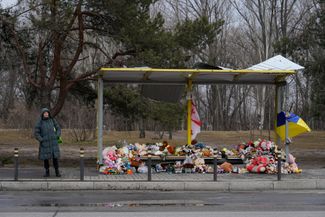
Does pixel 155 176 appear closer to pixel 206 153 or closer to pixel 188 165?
pixel 188 165

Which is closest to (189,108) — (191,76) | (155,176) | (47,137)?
(191,76)

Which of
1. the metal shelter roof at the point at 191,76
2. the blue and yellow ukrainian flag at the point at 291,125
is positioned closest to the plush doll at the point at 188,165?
the metal shelter roof at the point at 191,76

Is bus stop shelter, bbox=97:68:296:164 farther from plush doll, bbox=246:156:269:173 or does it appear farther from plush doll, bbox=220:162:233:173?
plush doll, bbox=246:156:269:173

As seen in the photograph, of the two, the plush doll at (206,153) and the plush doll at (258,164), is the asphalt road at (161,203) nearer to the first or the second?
the plush doll at (258,164)

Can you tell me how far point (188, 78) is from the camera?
18.6m

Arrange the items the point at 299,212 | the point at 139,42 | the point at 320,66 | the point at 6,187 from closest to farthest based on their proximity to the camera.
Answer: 1. the point at 299,212
2. the point at 6,187
3. the point at 139,42
4. the point at 320,66

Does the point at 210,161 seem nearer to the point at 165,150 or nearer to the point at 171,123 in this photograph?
the point at 165,150

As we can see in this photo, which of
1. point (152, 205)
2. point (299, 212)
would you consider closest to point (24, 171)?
point (152, 205)

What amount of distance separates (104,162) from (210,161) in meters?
3.59

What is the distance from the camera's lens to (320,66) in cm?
2448

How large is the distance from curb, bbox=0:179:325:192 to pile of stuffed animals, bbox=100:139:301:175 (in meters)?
1.94

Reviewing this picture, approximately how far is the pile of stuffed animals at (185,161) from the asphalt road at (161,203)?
2907mm

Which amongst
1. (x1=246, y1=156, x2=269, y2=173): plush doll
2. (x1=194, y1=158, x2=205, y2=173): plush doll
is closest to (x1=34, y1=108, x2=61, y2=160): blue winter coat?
(x1=194, y1=158, x2=205, y2=173): plush doll

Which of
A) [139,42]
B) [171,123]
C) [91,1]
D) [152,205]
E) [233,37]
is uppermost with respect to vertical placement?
[233,37]
